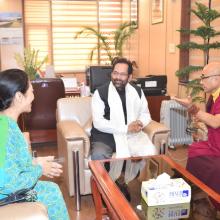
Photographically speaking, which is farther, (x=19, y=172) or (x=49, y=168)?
(x=49, y=168)

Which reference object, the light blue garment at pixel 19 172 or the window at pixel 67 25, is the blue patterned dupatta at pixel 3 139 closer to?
the light blue garment at pixel 19 172

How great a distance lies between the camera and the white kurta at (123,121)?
8.80 feet

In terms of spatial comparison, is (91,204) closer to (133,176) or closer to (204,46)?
(133,176)

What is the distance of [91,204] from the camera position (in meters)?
2.66

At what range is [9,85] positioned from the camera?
1626 mm

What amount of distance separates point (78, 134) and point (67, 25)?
4789 mm

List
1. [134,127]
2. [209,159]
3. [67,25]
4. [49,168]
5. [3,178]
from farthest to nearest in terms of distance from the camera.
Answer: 1. [67,25]
2. [134,127]
3. [209,159]
4. [49,168]
5. [3,178]

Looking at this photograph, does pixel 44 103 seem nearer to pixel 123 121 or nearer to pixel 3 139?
pixel 123 121

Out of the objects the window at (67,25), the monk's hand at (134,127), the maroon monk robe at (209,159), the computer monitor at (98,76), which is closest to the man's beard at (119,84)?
the monk's hand at (134,127)

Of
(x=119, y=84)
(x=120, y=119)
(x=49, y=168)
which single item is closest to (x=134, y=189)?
(x=49, y=168)

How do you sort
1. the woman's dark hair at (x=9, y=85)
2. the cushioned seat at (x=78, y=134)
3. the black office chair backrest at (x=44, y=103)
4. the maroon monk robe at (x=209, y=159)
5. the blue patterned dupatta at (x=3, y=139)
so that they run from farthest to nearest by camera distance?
the black office chair backrest at (x=44, y=103) → the cushioned seat at (x=78, y=134) → the maroon monk robe at (x=209, y=159) → the woman's dark hair at (x=9, y=85) → the blue patterned dupatta at (x=3, y=139)

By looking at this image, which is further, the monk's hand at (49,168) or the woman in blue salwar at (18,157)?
the monk's hand at (49,168)

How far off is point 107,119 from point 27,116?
4.63 ft

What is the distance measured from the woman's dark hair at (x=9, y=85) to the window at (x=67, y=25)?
530cm
